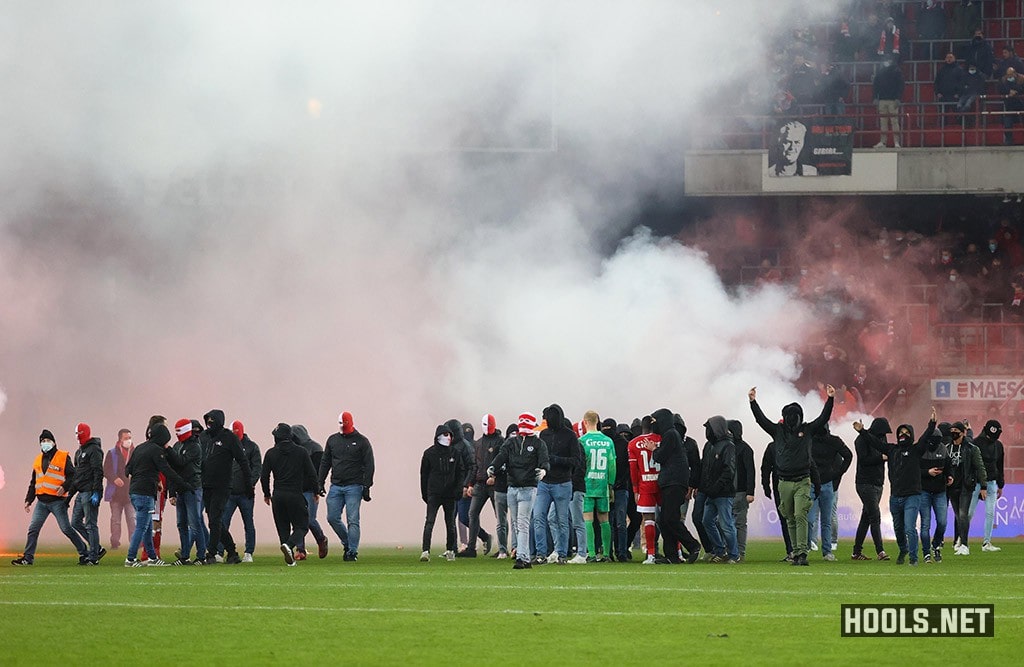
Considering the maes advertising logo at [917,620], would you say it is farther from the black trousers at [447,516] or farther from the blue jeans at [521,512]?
the black trousers at [447,516]

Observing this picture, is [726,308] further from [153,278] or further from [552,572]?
[552,572]

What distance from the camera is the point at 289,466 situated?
16.3 meters

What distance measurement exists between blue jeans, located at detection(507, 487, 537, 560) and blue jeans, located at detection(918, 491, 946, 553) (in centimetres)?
394

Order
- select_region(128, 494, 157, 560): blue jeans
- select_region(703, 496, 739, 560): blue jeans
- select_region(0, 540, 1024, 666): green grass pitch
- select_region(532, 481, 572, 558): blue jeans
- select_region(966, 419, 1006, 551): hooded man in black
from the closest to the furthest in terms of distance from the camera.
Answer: select_region(0, 540, 1024, 666): green grass pitch
select_region(532, 481, 572, 558): blue jeans
select_region(128, 494, 157, 560): blue jeans
select_region(703, 496, 739, 560): blue jeans
select_region(966, 419, 1006, 551): hooded man in black

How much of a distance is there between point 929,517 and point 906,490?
90cm

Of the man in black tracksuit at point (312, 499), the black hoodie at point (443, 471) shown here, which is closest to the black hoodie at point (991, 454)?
the black hoodie at point (443, 471)

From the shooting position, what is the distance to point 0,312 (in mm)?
25344

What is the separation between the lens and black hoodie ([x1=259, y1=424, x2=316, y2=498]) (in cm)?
1634

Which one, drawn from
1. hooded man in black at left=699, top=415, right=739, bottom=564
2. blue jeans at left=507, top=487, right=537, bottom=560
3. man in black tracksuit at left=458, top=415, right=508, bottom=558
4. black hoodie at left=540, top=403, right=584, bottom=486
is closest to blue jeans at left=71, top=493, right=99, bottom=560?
man in black tracksuit at left=458, top=415, right=508, bottom=558

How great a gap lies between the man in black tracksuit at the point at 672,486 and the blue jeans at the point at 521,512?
50.7 inches

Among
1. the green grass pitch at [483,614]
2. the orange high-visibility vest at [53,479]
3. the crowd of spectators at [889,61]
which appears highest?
the crowd of spectators at [889,61]

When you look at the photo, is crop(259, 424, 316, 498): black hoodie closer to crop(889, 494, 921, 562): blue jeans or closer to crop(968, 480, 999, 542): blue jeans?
crop(889, 494, 921, 562): blue jeans

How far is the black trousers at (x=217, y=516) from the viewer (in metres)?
16.4

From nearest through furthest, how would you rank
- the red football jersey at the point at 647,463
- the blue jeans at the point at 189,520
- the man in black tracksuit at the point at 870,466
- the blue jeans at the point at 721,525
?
the red football jersey at the point at 647,463 < the blue jeans at the point at 721,525 < the blue jeans at the point at 189,520 < the man in black tracksuit at the point at 870,466
